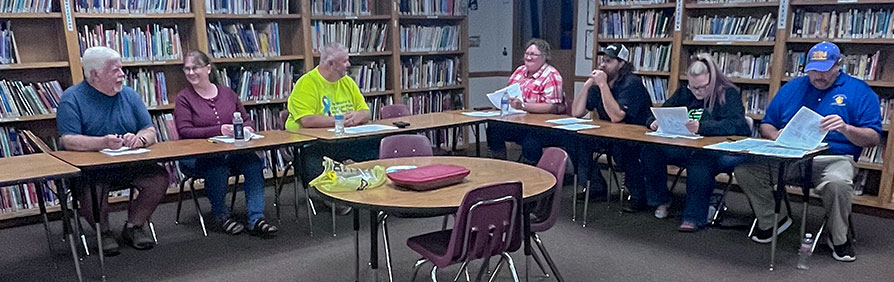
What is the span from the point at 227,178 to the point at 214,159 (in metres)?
0.15

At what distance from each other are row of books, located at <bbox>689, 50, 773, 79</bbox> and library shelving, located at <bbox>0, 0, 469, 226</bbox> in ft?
8.19

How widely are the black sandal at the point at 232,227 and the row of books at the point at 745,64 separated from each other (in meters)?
3.67

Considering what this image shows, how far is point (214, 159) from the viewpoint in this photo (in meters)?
3.89

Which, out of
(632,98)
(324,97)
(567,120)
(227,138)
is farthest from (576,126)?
(227,138)

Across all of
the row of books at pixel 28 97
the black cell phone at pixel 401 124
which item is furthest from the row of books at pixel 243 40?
the black cell phone at pixel 401 124

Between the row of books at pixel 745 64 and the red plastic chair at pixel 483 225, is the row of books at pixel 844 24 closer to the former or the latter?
the row of books at pixel 745 64

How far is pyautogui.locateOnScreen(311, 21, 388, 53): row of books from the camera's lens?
17.6ft

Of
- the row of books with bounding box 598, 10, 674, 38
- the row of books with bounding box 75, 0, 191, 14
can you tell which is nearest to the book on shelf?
the row of books with bounding box 598, 10, 674, 38

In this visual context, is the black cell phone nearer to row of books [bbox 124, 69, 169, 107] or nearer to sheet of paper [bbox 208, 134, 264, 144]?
sheet of paper [bbox 208, 134, 264, 144]

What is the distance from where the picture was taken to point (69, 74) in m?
4.30

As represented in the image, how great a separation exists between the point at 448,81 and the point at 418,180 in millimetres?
4051

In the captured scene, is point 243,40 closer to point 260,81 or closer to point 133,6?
point 260,81

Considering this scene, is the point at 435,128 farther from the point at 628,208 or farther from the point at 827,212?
the point at 827,212

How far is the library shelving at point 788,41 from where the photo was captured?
4.26 metres
